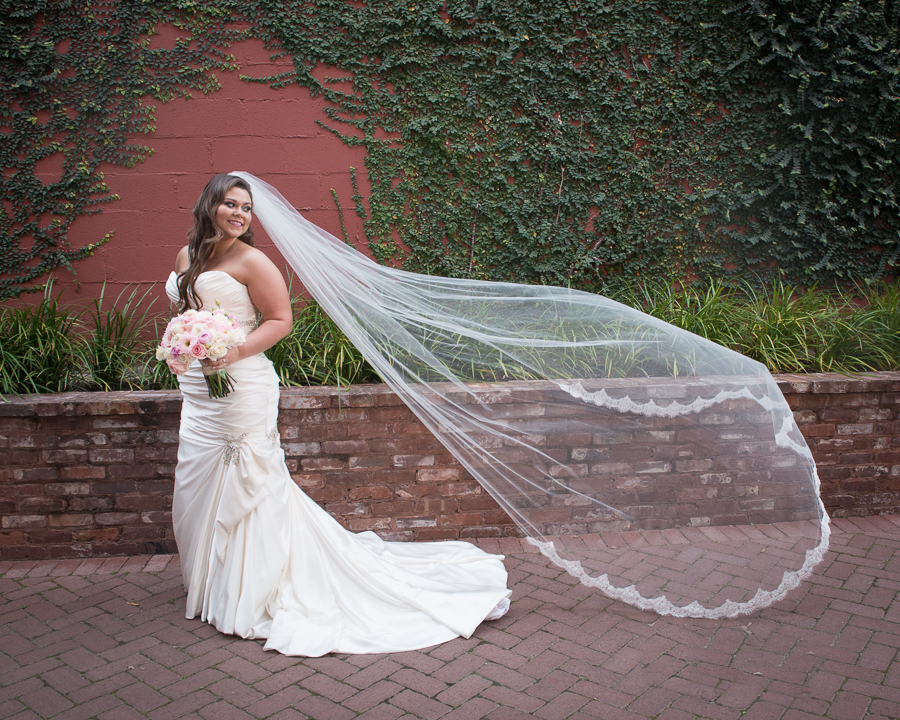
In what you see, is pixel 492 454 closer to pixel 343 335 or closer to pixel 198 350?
pixel 198 350

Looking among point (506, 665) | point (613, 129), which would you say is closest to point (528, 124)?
point (613, 129)

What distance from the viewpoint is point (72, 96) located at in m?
5.00

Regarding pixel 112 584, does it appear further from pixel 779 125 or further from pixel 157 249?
pixel 779 125

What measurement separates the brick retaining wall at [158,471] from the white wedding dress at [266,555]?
23.9 inches

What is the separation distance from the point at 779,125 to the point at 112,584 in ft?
19.4

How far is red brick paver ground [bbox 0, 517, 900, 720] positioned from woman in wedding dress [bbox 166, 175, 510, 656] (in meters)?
0.14

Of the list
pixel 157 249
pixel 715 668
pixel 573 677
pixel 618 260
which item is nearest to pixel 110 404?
pixel 157 249

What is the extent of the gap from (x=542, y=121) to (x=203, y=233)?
3307 millimetres

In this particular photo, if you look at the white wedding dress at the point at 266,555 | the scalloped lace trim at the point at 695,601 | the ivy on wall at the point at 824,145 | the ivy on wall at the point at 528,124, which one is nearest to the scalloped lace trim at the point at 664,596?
the scalloped lace trim at the point at 695,601

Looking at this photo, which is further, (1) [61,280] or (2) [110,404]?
(1) [61,280]

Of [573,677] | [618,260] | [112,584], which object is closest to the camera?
[573,677]

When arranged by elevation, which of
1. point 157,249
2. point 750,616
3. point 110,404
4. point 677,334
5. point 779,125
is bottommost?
point 750,616

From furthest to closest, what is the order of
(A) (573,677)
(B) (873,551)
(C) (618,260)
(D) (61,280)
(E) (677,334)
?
(C) (618,260) < (D) (61,280) < (B) (873,551) < (E) (677,334) < (A) (573,677)

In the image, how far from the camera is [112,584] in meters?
3.45
